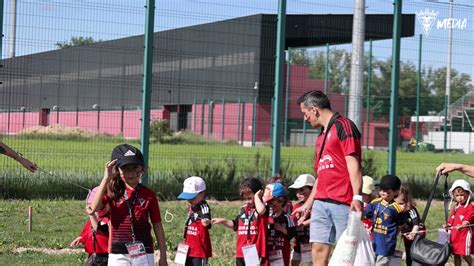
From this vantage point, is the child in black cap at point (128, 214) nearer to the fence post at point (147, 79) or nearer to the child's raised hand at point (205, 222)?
the child's raised hand at point (205, 222)

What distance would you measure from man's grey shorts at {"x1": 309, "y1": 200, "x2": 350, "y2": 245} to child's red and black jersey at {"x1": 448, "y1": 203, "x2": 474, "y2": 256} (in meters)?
4.41

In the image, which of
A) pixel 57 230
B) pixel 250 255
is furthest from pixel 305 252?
pixel 57 230

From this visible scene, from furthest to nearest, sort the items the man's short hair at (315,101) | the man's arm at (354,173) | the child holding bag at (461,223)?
1. the child holding bag at (461,223)
2. the man's short hair at (315,101)
3. the man's arm at (354,173)

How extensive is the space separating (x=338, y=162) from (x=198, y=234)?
2.27 metres

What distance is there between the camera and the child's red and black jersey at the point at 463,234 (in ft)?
39.9

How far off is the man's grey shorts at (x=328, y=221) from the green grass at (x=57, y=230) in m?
3.78

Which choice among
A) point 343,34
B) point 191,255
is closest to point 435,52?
point 343,34

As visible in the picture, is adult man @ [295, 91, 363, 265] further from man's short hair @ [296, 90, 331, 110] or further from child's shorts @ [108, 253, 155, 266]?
child's shorts @ [108, 253, 155, 266]

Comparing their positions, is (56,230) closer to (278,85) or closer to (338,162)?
(278,85)

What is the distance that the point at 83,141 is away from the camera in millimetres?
15688

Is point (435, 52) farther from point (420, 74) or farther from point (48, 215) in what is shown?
point (48, 215)

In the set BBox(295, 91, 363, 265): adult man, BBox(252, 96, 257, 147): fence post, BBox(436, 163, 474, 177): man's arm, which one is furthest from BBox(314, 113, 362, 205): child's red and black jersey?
BBox(252, 96, 257, 147): fence post

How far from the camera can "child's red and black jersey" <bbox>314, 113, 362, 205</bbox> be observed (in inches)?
321

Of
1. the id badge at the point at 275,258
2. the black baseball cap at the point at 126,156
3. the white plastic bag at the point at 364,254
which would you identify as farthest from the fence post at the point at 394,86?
the black baseball cap at the point at 126,156
